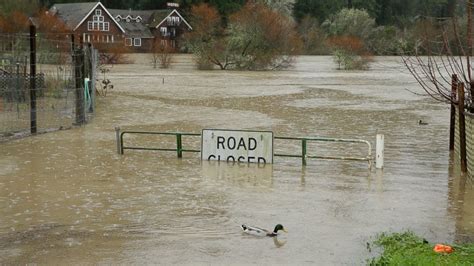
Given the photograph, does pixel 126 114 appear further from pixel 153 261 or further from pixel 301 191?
pixel 153 261

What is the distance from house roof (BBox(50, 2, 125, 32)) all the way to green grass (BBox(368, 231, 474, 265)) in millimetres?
85743

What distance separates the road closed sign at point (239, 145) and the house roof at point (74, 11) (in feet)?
257

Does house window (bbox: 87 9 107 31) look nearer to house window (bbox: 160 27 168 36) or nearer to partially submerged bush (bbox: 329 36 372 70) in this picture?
house window (bbox: 160 27 168 36)

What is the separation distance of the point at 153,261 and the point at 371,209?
427 cm

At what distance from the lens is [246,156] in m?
16.5

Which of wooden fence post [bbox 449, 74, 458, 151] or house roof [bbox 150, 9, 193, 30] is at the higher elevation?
house roof [bbox 150, 9, 193, 30]

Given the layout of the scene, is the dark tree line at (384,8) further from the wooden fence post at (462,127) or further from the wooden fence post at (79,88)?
the wooden fence post at (462,127)

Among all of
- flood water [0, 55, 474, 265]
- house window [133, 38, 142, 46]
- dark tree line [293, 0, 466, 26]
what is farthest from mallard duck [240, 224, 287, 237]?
dark tree line [293, 0, 466, 26]

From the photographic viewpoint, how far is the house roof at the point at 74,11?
9394cm

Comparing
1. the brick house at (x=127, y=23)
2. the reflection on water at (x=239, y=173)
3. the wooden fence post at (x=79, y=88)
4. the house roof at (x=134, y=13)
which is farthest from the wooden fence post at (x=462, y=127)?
the house roof at (x=134, y=13)

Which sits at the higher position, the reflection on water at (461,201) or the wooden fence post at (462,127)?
the wooden fence post at (462,127)

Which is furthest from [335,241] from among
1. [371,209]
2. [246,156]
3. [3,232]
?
[246,156]

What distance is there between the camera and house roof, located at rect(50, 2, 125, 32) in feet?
308

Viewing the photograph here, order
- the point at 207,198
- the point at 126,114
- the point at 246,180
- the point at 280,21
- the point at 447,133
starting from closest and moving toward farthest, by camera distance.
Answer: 1. the point at 207,198
2. the point at 246,180
3. the point at 447,133
4. the point at 126,114
5. the point at 280,21
